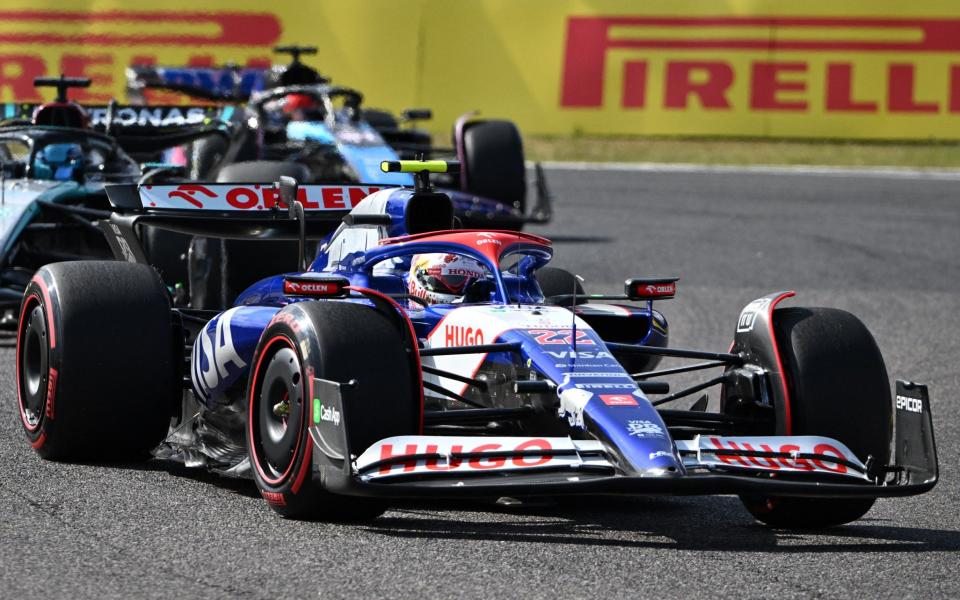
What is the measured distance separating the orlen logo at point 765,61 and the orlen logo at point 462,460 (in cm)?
1780

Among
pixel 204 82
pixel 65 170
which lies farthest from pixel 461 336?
pixel 204 82

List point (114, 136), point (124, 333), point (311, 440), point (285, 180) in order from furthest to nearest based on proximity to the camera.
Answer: point (114, 136), point (285, 180), point (124, 333), point (311, 440)

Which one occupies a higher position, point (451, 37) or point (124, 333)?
point (451, 37)

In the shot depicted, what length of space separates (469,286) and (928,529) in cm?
210

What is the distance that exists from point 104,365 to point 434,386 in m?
1.46

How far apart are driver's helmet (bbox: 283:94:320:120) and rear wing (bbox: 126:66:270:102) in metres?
0.74

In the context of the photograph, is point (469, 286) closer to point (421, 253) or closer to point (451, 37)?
point (421, 253)

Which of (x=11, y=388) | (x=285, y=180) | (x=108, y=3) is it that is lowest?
(x=11, y=388)

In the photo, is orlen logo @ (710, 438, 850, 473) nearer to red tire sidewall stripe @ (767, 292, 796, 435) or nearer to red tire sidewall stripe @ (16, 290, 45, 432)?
red tire sidewall stripe @ (767, 292, 796, 435)

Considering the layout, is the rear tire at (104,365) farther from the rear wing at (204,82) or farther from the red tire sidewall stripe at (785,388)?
the rear wing at (204,82)

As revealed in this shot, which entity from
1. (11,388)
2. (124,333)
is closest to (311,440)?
(124,333)

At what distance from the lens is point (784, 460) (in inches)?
233

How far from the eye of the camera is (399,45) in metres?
23.6

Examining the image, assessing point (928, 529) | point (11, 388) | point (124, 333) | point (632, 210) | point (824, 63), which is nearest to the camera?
point (928, 529)
